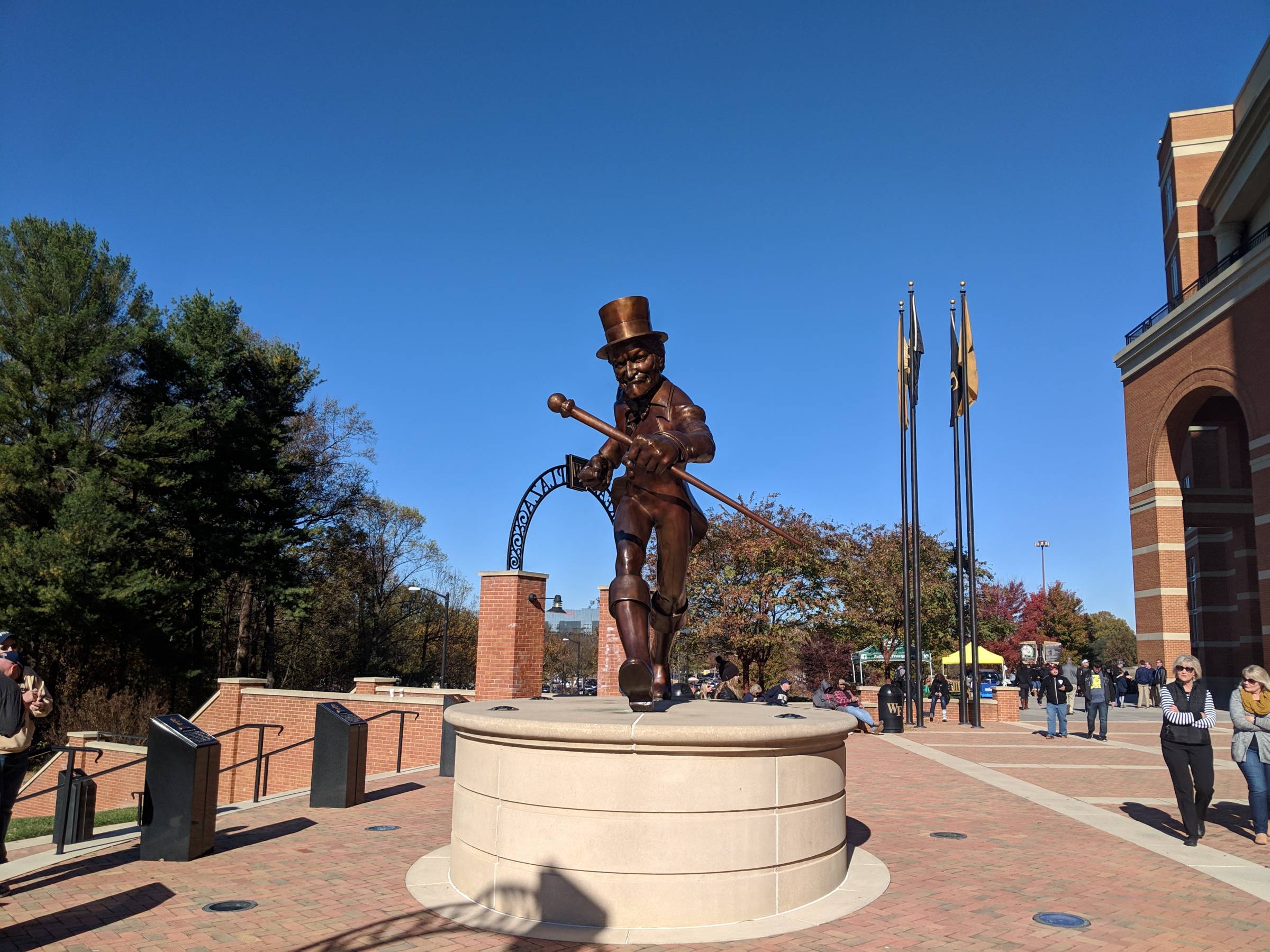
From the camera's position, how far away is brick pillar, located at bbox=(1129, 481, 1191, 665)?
28891 mm

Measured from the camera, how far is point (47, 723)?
77.7ft

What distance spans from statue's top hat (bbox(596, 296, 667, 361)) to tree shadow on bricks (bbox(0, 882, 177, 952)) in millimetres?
4951

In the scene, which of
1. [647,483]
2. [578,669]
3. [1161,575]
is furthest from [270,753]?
[578,669]

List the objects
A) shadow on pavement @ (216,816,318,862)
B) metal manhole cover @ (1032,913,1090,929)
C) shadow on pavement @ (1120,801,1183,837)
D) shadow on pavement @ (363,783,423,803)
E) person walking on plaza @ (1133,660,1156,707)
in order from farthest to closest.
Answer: person walking on plaza @ (1133,660,1156,707)
shadow on pavement @ (363,783,423,803)
shadow on pavement @ (1120,801,1183,837)
shadow on pavement @ (216,816,318,862)
metal manhole cover @ (1032,913,1090,929)

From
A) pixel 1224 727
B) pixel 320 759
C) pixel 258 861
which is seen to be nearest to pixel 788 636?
pixel 1224 727

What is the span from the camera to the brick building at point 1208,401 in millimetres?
25234

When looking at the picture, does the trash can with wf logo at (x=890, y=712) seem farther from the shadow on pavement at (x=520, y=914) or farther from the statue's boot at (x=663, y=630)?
the shadow on pavement at (x=520, y=914)

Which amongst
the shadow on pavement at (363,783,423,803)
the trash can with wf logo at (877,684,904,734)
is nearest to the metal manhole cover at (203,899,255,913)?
the shadow on pavement at (363,783,423,803)

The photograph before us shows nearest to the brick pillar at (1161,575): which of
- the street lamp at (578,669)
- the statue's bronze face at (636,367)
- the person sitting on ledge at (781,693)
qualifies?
the person sitting on ledge at (781,693)

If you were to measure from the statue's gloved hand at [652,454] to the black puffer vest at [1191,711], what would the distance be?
5.45m

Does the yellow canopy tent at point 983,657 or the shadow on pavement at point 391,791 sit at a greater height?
the yellow canopy tent at point 983,657

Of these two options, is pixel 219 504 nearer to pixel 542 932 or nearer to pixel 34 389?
pixel 34 389

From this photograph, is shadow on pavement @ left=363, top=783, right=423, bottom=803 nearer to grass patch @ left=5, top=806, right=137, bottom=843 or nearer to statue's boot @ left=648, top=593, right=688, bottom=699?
grass patch @ left=5, top=806, right=137, bottom=843

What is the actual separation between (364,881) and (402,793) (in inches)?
177
